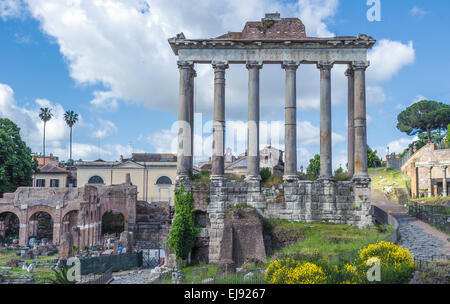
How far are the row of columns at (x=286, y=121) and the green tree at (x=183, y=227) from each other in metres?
1.44

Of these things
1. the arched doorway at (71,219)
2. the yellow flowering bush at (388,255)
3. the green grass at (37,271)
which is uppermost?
the yellow flowering bush at (388,255)

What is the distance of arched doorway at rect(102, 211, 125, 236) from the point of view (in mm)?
42094

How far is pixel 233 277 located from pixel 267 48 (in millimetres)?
14704

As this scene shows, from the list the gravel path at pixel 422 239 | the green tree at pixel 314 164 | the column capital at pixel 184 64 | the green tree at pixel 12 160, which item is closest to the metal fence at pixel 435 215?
the gravel path at pixel 422 239

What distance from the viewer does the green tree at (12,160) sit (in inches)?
1536

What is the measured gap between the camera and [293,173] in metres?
23.1

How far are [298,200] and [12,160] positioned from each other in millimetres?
30828

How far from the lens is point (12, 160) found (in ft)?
129

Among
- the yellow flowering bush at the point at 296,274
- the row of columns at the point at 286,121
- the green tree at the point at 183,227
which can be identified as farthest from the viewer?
the row of columns at the point at 286,121

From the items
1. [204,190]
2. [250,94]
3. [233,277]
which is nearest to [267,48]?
[250,94]

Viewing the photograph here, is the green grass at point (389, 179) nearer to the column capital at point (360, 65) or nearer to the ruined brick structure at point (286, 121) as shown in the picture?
the ruined brick structure at point (286, 121)

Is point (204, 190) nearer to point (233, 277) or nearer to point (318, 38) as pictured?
point (233, 277)

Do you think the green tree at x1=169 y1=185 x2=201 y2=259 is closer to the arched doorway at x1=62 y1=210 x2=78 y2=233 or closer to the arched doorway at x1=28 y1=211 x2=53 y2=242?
the arched doorway at x1=62 y1=210 x2=78 y2=233
